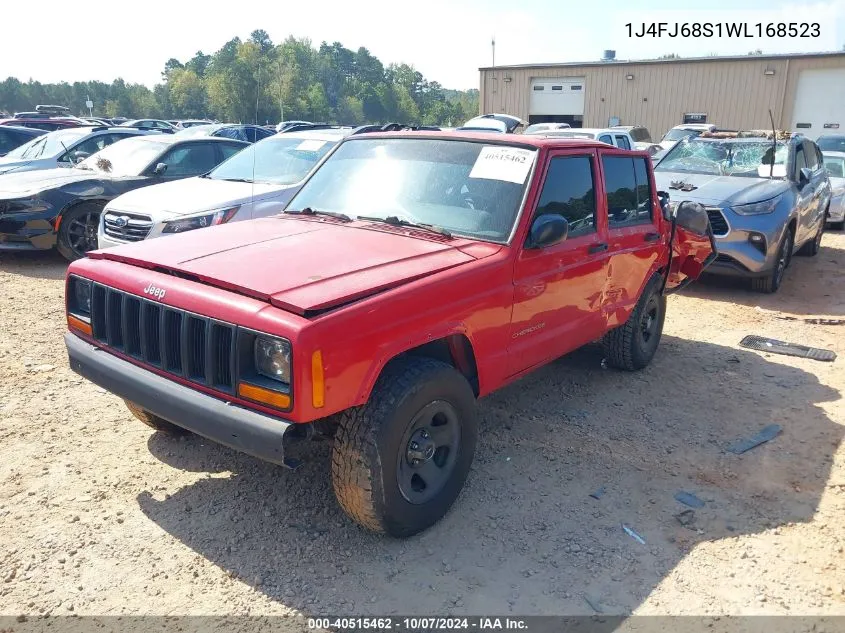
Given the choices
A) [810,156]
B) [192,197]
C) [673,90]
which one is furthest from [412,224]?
[673,90]

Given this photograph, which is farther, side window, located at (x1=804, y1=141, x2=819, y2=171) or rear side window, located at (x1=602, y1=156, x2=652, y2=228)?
side window, located at (x1=804, y1=141, x2=819, y2=171)

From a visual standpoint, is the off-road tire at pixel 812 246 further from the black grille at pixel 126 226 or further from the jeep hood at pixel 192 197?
the black grille at pixel 126 226

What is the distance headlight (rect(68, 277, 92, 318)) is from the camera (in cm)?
350

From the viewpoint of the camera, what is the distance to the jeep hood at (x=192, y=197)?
6.81 metres

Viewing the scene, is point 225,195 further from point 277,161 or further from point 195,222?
point 277,161

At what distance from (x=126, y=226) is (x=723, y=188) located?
23.0 feet

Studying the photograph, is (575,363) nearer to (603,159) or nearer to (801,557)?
(603,159)

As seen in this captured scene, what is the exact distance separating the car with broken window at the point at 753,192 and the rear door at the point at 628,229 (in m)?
3.21

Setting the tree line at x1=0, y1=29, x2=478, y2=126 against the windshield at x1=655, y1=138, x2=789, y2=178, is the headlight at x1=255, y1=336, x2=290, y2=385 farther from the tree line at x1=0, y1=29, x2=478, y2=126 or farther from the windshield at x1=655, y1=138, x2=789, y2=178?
the tree line at x1=0, y1=29, x2=478, y2=126

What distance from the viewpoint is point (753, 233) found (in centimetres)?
793

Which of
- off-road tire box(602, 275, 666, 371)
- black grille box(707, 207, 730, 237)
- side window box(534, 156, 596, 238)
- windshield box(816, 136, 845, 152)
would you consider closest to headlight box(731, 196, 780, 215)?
black grille box(707, 207, 730, 237)

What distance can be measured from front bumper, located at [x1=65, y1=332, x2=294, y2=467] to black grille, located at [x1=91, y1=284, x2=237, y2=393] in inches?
2.7

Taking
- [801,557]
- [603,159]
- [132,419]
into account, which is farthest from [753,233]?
[132,419]

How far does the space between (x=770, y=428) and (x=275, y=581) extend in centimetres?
353
